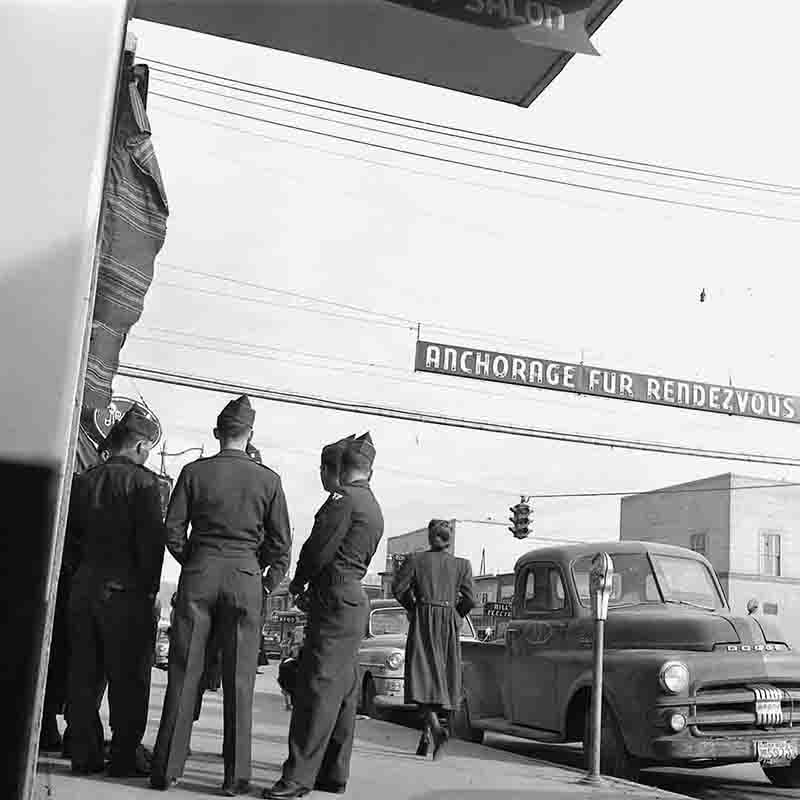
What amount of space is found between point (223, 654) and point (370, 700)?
821cm

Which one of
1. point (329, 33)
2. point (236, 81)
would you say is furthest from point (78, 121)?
point (236, 81)

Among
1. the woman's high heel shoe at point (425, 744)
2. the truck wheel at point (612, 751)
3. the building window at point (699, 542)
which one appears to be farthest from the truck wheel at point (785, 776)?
the building window at point (699, 542)

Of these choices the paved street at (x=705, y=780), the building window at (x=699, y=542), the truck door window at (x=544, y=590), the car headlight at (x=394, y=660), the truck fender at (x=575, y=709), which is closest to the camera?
the paved street at (x=705, y=780)

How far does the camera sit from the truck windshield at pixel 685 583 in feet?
30.7

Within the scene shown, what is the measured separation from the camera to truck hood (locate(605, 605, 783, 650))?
8.33 m

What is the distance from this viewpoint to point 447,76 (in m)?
5.07

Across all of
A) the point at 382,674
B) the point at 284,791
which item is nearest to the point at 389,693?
the point at 382,674

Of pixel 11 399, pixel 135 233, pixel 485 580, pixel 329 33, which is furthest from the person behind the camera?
pixel 485 580

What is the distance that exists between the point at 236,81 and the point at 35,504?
610 inches

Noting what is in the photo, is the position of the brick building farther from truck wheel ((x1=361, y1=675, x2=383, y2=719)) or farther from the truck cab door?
the truck cab door

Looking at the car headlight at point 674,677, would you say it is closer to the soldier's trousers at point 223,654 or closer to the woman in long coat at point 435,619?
the woman in long coat at point 435,619

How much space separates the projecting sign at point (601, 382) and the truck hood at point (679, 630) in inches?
577

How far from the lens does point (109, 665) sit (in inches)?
214

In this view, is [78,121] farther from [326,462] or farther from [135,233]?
[326,462]
